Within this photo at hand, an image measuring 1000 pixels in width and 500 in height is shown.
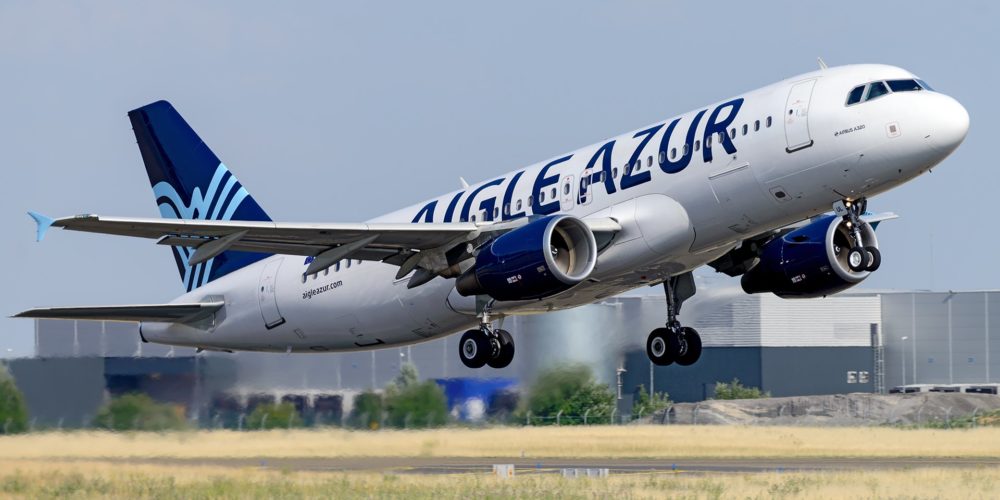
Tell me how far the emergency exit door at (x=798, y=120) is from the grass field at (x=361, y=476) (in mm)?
9612

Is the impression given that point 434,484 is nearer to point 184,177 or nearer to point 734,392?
point 184,177

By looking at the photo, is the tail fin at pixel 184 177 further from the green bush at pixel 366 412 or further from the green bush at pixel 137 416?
the green bush at pixel 366 412

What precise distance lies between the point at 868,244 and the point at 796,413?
38245 millimetres

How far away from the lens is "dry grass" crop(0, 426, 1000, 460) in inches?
1533

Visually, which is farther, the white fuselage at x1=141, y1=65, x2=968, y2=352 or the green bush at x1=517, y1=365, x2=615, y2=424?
the green bush at x1=517, y1=365, x2=615, y2=424

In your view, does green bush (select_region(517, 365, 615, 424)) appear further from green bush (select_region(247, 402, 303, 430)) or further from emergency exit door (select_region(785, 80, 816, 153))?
emergency exit door (select_region(785, 80, 816, 153))

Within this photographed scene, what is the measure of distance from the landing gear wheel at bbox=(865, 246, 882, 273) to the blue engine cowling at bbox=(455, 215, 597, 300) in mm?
5185

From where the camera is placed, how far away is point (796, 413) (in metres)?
Result: 66.3

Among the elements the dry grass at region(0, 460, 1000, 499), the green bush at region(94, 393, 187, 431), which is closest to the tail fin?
Answer: the green bush at region(94, 393, 187, 431)

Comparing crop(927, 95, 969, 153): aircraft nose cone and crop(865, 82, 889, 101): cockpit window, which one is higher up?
crop(865, 82, 889, 101): cockpit window

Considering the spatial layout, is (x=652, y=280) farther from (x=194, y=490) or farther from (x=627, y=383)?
(x=627, y=383)

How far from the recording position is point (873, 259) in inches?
1136

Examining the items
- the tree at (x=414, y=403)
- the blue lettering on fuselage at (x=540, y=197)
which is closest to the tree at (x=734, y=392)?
the tree at (x=414, y=403)

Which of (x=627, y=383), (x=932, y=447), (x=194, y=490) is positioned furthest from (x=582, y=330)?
(x=194, y=490)
